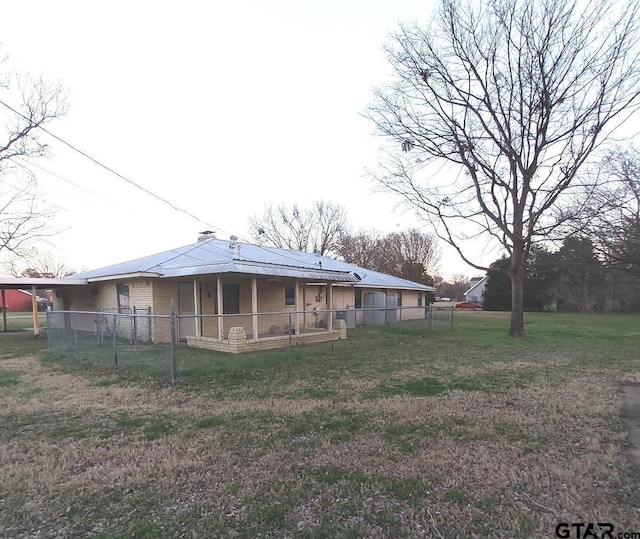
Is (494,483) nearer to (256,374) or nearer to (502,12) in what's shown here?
(256,374)

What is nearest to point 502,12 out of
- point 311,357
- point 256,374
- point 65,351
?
point 311,357

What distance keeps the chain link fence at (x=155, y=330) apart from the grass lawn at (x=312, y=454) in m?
0.94

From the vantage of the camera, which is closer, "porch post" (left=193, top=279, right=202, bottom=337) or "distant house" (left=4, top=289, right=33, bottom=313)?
"porch post" (left=193, top=279, right=202, bottom=337)

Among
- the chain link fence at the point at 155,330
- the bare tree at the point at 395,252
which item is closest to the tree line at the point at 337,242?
the bare tree at the point at 395,252

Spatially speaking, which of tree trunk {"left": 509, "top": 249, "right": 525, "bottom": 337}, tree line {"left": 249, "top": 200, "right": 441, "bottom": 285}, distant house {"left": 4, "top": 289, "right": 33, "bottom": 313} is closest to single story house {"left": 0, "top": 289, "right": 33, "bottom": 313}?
distant house {"left": 4, "top": 289, "right": 33, "bottom": 313}

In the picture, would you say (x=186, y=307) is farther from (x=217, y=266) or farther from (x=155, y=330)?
(x=217, y=266)

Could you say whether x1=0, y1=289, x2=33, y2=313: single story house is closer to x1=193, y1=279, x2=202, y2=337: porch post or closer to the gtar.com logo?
x1=193, y1=279, x2=202, y2=337: porch post

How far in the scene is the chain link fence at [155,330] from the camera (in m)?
9.00

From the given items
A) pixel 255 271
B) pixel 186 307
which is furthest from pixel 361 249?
pixel 255 271

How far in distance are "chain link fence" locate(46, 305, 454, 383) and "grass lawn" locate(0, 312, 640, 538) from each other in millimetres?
945

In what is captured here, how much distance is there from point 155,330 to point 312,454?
11175 mm

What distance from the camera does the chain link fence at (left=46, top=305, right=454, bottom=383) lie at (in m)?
9.00

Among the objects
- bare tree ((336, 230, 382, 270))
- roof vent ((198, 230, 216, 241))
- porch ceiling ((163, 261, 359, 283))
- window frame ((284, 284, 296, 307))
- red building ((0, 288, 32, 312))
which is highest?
bare tree ((336, 230, 382, 270))

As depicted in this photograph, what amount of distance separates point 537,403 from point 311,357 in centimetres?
571
